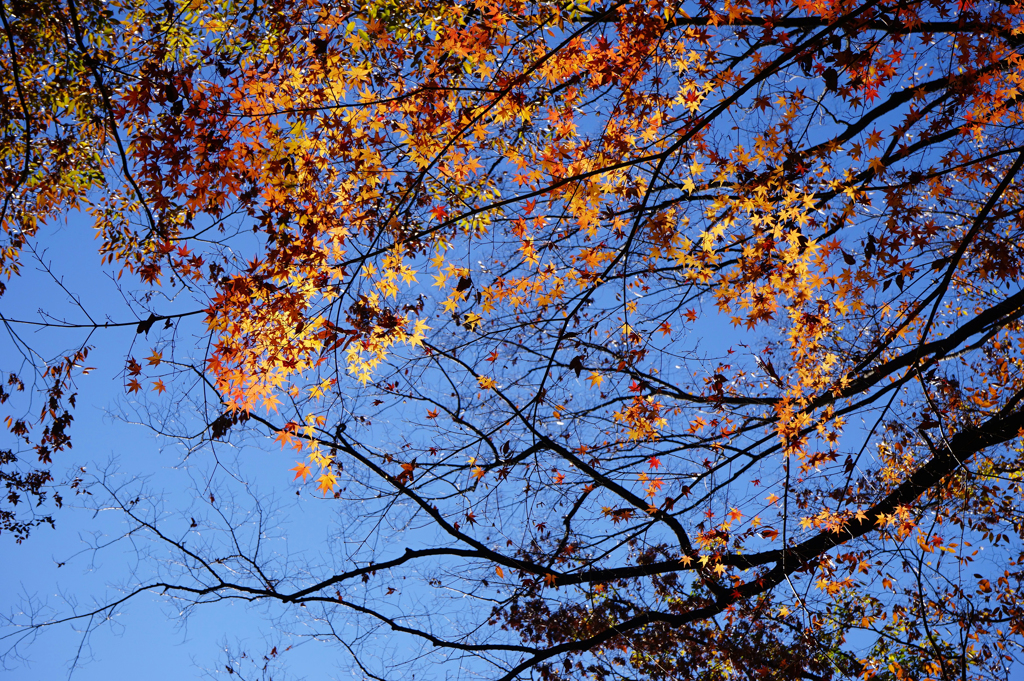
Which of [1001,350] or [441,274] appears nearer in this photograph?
[441,274]

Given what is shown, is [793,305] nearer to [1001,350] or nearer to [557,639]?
[1001,350]

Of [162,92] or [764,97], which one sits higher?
[764,97]

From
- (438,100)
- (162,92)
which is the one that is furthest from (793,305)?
(162,92)

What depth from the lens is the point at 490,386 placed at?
6414 mm

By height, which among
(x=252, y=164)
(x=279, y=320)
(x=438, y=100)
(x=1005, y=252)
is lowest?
(x=279, y=320)

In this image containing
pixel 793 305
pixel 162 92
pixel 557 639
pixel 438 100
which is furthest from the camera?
pixel 557 639

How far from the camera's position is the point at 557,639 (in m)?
8.23

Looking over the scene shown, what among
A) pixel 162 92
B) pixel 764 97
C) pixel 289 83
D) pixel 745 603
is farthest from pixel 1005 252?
pixel 162 92

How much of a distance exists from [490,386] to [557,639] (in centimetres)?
398

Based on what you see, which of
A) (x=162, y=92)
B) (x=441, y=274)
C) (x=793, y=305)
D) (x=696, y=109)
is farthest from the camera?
(x=793, y=305)

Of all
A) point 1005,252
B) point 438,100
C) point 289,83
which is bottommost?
point 1005,252

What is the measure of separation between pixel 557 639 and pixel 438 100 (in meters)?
6.72

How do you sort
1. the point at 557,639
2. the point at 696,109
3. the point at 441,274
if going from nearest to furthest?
1. the point at 441,274
2. the point at 696,109
3. the point at 557,639

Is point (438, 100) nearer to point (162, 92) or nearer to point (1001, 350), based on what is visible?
point (162, 92)
